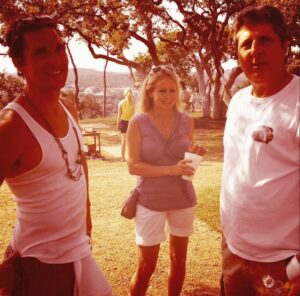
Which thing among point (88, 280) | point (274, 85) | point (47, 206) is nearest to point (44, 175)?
point (47, 206)

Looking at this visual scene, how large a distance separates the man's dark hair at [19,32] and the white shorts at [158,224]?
1701 mm

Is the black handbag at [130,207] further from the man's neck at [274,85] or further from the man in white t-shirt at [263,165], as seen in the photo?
the man's neck at [274,85]

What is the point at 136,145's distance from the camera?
3.45m

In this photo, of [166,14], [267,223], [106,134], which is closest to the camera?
[267,223]

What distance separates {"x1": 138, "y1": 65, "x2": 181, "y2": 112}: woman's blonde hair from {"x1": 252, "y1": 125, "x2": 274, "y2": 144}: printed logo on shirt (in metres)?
1.53

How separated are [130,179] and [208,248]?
4.57 m

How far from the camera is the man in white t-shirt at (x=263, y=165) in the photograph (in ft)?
6.95

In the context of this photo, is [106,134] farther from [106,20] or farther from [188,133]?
[188,133]

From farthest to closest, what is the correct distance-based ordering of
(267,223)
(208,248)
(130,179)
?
(130,179) < (208,248) < (267,223)

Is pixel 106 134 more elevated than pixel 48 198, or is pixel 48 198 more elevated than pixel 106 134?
pixel 48 198

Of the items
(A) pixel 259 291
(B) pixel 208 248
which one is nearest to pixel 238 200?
(A) pixel 259 291

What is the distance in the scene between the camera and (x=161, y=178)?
346cm

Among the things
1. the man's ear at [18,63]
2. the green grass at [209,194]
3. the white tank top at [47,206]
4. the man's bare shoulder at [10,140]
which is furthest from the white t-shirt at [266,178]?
the green grass at [209,194]

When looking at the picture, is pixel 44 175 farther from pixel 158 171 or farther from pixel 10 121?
pixel 158 171
